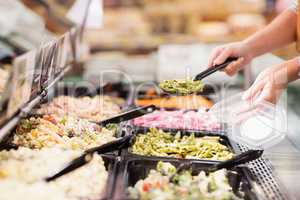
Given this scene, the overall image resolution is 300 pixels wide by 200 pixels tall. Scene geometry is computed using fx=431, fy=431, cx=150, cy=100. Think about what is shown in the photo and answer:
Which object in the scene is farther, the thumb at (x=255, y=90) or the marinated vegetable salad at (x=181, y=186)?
the thumb at (x=255, y=90)

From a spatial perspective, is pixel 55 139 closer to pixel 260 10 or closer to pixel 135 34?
pixel 135 34

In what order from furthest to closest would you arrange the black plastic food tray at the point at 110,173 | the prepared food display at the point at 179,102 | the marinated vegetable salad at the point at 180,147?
the prepared food display at the point at 179,102 → the marinated vegetable salad at the point at 180,147 → the black plastic food tray at the point at 110,173

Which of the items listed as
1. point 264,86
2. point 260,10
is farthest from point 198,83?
point 260,10

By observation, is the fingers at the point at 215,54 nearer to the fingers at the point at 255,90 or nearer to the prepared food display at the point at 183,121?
the fingers at the point at 255,90

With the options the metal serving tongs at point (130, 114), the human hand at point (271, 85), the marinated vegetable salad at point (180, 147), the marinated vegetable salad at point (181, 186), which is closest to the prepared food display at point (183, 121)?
the marinated vegetable salad at point (180, 147)

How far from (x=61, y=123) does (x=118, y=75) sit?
1.62 m

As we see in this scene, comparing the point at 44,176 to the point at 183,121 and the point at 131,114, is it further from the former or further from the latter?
the point at 183,121

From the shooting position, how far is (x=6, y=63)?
2.18 meters

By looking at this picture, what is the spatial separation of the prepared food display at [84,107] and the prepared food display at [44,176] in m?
0.68

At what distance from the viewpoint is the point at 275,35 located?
8.81ft

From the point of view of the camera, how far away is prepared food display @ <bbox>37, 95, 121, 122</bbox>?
2.95m

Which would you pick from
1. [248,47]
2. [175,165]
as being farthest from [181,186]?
[248,47]

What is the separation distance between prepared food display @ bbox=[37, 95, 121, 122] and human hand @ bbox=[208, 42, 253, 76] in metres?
0.89

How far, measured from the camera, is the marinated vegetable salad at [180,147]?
238cm
